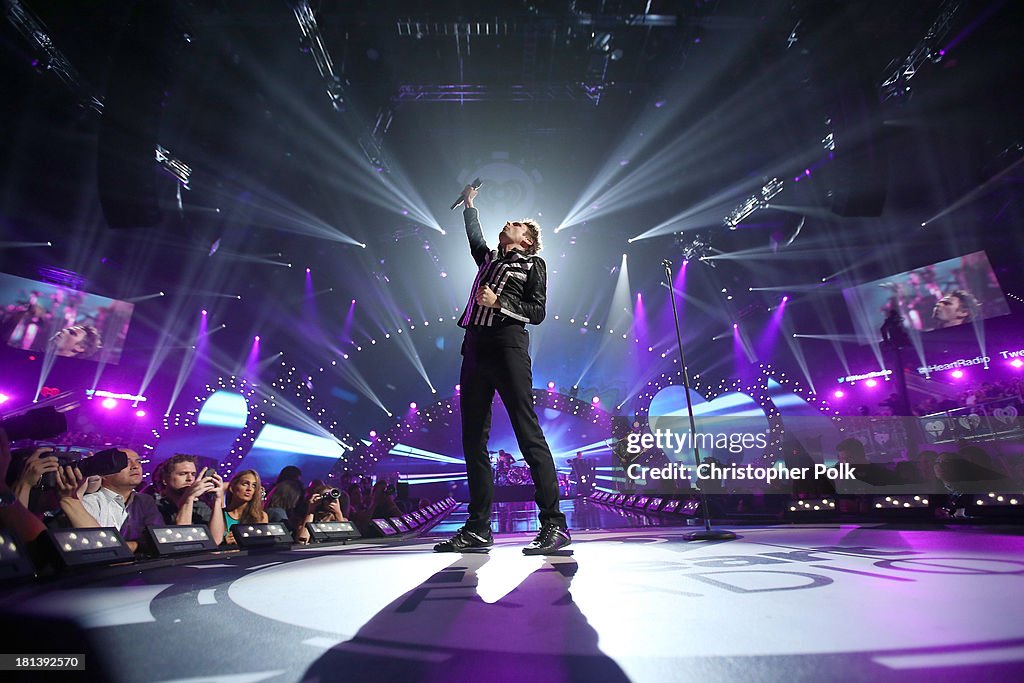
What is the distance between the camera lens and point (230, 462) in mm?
15336

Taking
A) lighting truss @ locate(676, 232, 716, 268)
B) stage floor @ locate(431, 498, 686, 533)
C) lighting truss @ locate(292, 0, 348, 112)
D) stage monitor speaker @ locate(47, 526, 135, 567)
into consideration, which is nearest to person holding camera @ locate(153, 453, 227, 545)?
stage monitor speaker @ locate(47, 526, 135, 567)

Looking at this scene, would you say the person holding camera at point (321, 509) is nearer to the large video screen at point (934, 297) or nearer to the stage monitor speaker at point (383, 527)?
the stage monitor speaker at point (383, 527)

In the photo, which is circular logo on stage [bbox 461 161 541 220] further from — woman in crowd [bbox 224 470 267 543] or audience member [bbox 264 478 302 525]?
woman in crowd [bbox 224 470 267 543]

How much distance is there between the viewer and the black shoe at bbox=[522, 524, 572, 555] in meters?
2.12

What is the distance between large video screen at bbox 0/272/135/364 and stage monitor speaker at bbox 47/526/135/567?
1155 cm

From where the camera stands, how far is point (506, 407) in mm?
2225

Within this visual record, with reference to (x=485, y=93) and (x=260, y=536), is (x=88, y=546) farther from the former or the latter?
(x=485, y=93)

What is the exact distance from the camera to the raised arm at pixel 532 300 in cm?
233

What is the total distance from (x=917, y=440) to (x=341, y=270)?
12.2 meters

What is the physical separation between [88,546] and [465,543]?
1462mm

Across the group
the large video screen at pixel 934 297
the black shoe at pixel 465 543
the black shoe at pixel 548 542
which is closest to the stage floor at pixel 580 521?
the black shoe at pixel 465 543

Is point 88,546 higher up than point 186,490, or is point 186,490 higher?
point 186,490

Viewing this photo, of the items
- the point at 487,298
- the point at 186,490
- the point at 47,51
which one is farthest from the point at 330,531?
the point at 47,51

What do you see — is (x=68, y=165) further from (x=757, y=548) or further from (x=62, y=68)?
(x=757, y=548)
